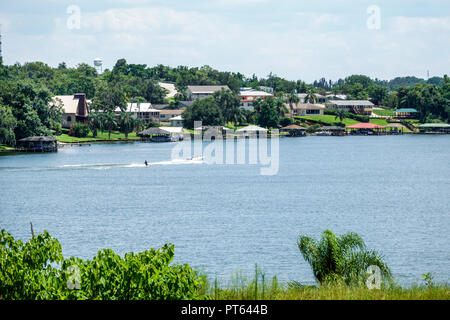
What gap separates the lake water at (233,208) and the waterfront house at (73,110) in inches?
1867

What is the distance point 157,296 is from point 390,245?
25.2 meters

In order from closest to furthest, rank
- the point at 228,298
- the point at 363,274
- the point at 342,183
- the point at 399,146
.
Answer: the point at 228,298, the point at 363,274, the point at 342,183, the point at 399,146

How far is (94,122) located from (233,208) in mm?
93937

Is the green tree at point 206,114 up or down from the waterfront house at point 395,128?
up

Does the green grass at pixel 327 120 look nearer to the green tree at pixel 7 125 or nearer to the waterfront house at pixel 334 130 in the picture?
the waterfront house at pixel 334 130

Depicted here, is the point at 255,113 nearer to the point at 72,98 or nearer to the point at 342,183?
the point at 72,98

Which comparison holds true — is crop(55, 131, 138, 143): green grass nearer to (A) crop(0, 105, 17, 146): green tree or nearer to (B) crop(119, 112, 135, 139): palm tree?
(B) crop(119, 112, 135, 139): palm tree

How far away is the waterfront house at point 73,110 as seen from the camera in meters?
148

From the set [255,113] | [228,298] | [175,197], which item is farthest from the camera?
[255,113]

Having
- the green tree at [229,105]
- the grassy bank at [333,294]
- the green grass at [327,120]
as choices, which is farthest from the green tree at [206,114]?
the grassy bank at [333,294]

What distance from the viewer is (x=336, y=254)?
77.9 ft

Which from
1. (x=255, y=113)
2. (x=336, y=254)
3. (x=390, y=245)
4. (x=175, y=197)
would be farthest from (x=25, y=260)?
(x=255, y=113)

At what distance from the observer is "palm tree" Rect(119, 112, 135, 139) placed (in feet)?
479

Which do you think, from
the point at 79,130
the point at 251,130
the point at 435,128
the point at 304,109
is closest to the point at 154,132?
the point at 79,130
